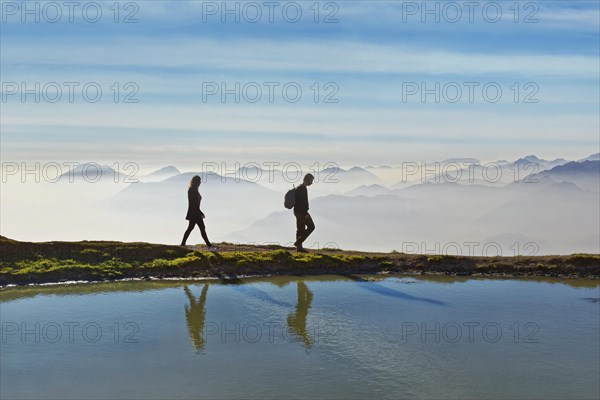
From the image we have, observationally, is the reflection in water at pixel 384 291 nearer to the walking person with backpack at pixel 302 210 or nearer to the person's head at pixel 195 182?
the walking person with backpack at pixel 302 210

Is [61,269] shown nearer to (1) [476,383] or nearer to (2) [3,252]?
(2) [3,252]

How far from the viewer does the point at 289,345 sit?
45.4 ft

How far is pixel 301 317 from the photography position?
54.0ft

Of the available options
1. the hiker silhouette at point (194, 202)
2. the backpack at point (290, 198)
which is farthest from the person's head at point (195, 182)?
the backpack at point (290, 198)

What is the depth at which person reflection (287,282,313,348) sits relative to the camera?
48.0 feet

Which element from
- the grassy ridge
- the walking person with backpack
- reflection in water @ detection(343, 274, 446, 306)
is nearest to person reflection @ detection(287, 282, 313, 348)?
reflection in water @ detection(343, 274, 446, 306)

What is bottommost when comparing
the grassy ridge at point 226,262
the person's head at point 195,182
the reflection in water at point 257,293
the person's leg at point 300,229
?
the reflection in water at point 257,293

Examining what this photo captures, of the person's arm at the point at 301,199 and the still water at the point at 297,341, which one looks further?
the person's arm at the point at 301,199

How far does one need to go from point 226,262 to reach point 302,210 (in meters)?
3.84

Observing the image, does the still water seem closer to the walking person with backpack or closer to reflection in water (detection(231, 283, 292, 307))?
reflection in water (detection(231, 283, 292, 307))

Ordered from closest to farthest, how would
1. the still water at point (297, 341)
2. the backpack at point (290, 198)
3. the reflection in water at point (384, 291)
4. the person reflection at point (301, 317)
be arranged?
the still water at point (297, 341), the person reflection at point (301, 317), the reflection in water at point (384, 291), the backpack at point (290, 198)

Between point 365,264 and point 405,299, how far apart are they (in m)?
5.27

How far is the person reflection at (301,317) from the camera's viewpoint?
1462cm

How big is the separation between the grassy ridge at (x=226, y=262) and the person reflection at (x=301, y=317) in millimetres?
3236
